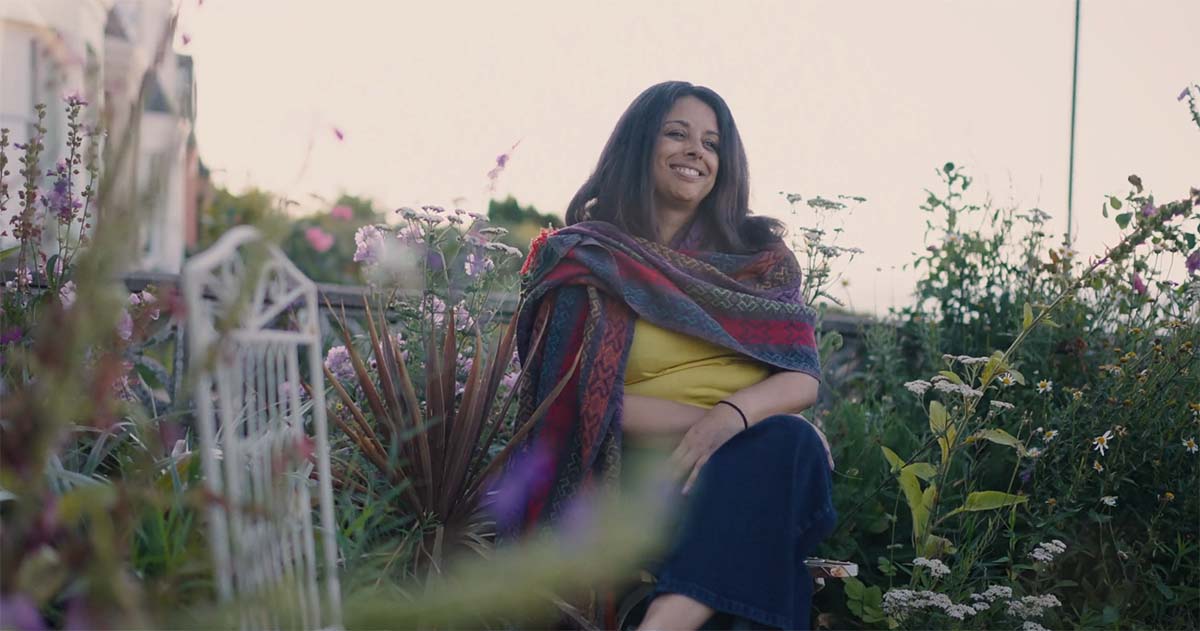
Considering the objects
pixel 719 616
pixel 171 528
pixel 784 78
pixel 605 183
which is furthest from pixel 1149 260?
pixel 171 528

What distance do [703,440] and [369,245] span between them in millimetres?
1158

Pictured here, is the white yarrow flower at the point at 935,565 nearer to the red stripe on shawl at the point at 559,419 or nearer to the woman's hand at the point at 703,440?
the woman's hand at the point at 703,440

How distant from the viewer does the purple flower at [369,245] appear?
2.95 m

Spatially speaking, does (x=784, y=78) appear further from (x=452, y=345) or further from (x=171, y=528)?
(x=171, y=528)

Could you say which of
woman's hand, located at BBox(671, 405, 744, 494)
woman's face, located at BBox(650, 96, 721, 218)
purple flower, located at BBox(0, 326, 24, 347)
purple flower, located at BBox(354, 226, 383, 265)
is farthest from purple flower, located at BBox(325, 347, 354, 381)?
woman's hand, located at BBox(671, 405, 744, 494)

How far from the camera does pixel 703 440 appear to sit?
230 cm

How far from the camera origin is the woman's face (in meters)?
2.70

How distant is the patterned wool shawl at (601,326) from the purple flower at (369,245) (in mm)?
508

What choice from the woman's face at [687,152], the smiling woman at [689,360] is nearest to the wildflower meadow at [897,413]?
the smiling woman at [689,360]

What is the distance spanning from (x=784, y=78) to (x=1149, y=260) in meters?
1.36

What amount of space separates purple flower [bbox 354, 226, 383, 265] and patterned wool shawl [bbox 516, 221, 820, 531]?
508 mm

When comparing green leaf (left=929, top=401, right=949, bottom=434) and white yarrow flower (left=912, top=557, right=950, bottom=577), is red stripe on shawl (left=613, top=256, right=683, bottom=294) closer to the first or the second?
green leaf (left=929, top=401, right=949, bottom=434)

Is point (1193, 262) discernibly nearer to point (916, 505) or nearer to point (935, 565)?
point (916, 505)

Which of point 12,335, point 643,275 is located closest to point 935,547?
point 643,275
